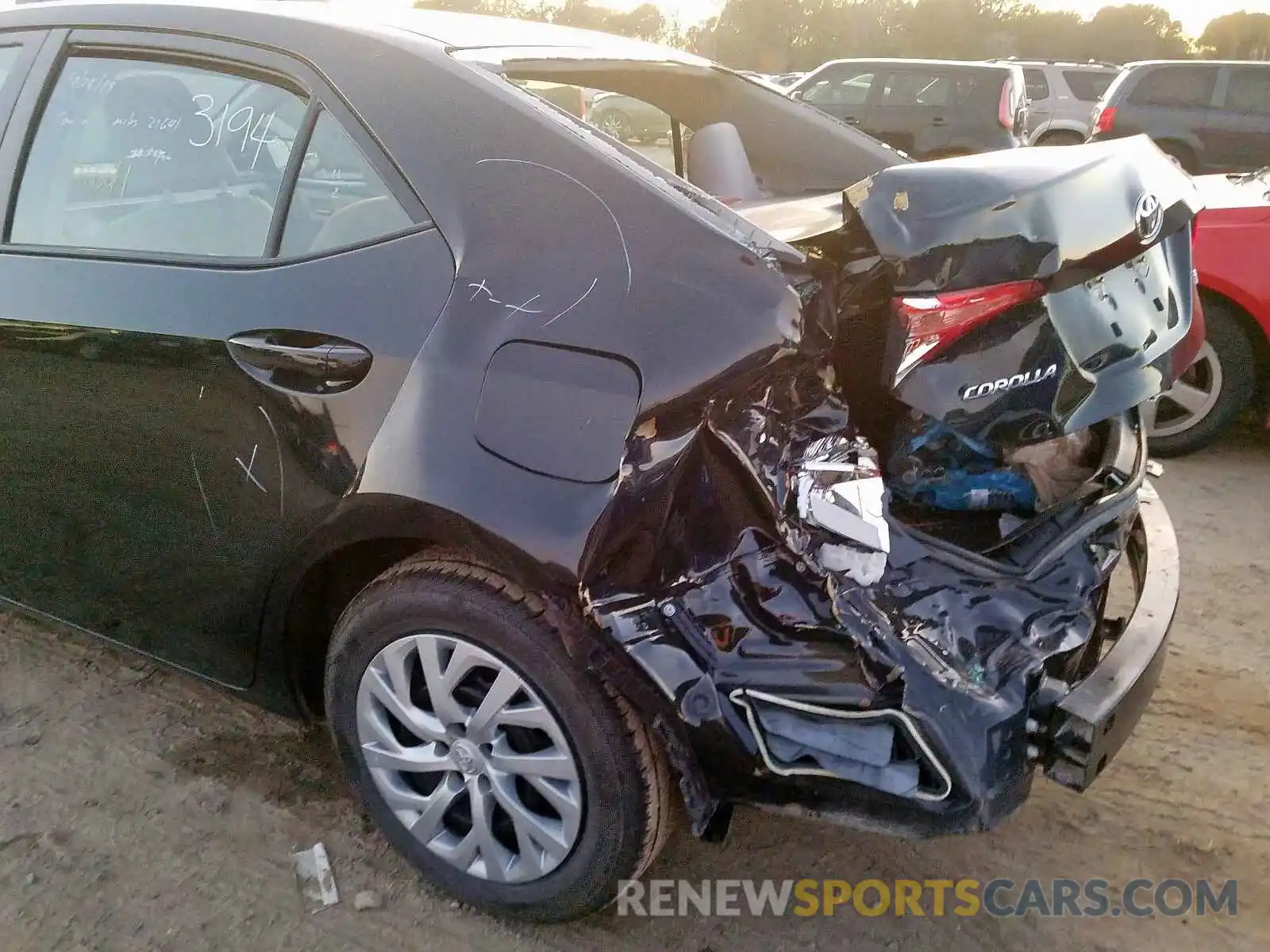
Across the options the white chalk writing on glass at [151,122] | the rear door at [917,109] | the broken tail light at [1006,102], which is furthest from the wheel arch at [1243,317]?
the rear door at [917,109]

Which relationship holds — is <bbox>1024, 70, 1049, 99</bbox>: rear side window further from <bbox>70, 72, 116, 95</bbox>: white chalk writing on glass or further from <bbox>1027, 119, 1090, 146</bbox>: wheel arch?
<bbox>70, 72, 116, 95</bbox>: white chalk writing on glass

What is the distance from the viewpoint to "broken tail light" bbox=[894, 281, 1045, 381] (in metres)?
1.91

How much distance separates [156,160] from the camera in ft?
7.57

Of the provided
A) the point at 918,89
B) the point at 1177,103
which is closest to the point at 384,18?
the point at 918,89

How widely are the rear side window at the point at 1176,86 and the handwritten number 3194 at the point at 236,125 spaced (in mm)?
12166

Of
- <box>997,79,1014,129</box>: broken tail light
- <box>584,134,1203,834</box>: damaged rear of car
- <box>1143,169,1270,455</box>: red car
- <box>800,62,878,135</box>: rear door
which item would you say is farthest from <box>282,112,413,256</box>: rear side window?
<box>800,62,878,135</box>: rear door

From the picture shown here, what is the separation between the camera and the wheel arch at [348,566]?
1.77 metres

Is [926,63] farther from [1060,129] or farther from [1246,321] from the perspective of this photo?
[1246,321]

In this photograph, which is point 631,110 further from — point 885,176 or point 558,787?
point 558,787

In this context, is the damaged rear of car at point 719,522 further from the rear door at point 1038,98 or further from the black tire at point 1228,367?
the rear door at point 1038,98

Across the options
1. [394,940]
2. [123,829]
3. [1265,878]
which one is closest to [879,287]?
[1265,878]

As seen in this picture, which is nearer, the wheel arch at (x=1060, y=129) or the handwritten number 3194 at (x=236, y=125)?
the handwritten number 3194 at (x=236, y=125)

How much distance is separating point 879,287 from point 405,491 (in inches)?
41.4

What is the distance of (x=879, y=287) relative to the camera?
205 centimetres
